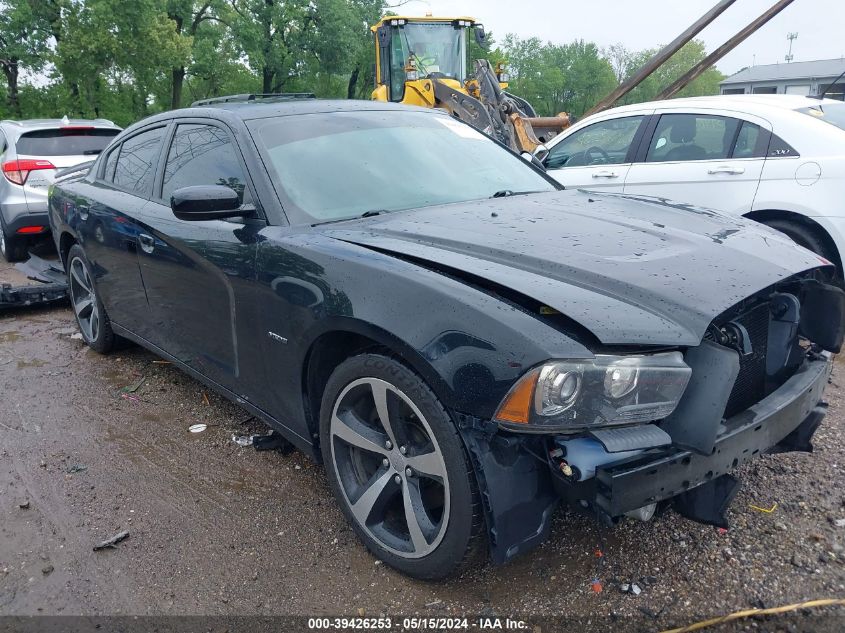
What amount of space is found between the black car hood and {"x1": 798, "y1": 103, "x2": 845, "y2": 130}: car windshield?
287cm

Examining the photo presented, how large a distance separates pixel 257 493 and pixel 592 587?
156 centimetres

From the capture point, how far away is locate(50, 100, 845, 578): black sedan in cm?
198

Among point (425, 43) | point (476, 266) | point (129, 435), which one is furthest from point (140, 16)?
point (476, 266)

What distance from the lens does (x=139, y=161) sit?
414cm

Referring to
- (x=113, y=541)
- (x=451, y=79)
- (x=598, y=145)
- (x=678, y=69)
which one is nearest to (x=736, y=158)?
(x=598, y=145)

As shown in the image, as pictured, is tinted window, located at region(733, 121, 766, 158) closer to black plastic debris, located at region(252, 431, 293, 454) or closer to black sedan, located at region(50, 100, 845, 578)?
black sedan, located at region(50, 100, 845, 578)

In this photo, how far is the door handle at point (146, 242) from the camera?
11.8 feet

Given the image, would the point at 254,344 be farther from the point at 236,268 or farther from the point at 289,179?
the point at 289,179

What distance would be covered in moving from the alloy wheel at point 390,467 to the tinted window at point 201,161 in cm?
118

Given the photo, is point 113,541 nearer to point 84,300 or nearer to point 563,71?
point 84,300

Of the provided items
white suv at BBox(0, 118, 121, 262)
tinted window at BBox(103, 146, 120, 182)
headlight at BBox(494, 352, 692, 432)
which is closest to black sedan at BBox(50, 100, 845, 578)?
headlight at BBox(494, 352, 692, 432)

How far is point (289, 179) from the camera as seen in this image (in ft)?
9.75

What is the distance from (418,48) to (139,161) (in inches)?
396

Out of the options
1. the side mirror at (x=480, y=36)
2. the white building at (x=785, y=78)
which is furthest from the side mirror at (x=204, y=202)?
the white building at (x=785, y=78)
